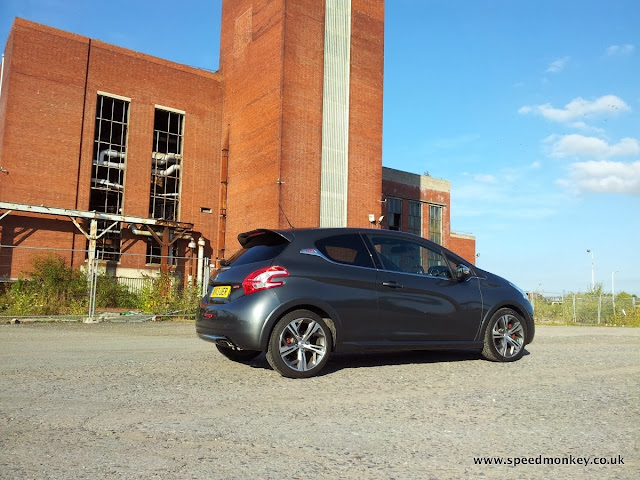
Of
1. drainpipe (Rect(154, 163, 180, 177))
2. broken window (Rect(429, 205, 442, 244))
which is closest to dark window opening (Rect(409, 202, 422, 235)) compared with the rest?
broken window (Rect(429, 205, 442, 244))

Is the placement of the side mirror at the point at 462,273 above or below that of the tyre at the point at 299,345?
above

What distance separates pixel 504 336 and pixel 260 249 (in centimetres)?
334

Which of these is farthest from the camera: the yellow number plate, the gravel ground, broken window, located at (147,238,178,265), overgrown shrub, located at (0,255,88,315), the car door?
broken window, located at (147,238,178,265)

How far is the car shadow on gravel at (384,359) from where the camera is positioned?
21.1ft

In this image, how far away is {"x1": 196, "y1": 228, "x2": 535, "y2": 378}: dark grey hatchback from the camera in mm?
5633

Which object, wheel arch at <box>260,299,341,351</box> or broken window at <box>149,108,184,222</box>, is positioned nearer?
wheel arch at <box>260,299,341,351</box>

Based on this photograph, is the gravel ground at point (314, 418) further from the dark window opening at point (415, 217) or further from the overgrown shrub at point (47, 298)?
the dark window opening at point (415, 217)

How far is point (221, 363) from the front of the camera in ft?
21.6

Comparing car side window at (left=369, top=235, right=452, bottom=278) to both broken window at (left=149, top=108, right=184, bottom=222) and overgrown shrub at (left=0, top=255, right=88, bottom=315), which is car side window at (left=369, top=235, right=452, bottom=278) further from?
broken window at (left=149, top=108, right=184, bottom=222)

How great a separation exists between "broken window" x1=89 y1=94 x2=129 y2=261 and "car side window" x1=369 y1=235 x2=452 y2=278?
79.9ft

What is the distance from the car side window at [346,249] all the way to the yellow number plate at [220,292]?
1.10 metres

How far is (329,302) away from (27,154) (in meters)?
25.4

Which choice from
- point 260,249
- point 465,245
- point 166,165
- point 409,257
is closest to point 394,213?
point 465,245

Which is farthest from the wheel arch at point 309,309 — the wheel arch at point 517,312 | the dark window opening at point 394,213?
the dark window opening at point 394,213
